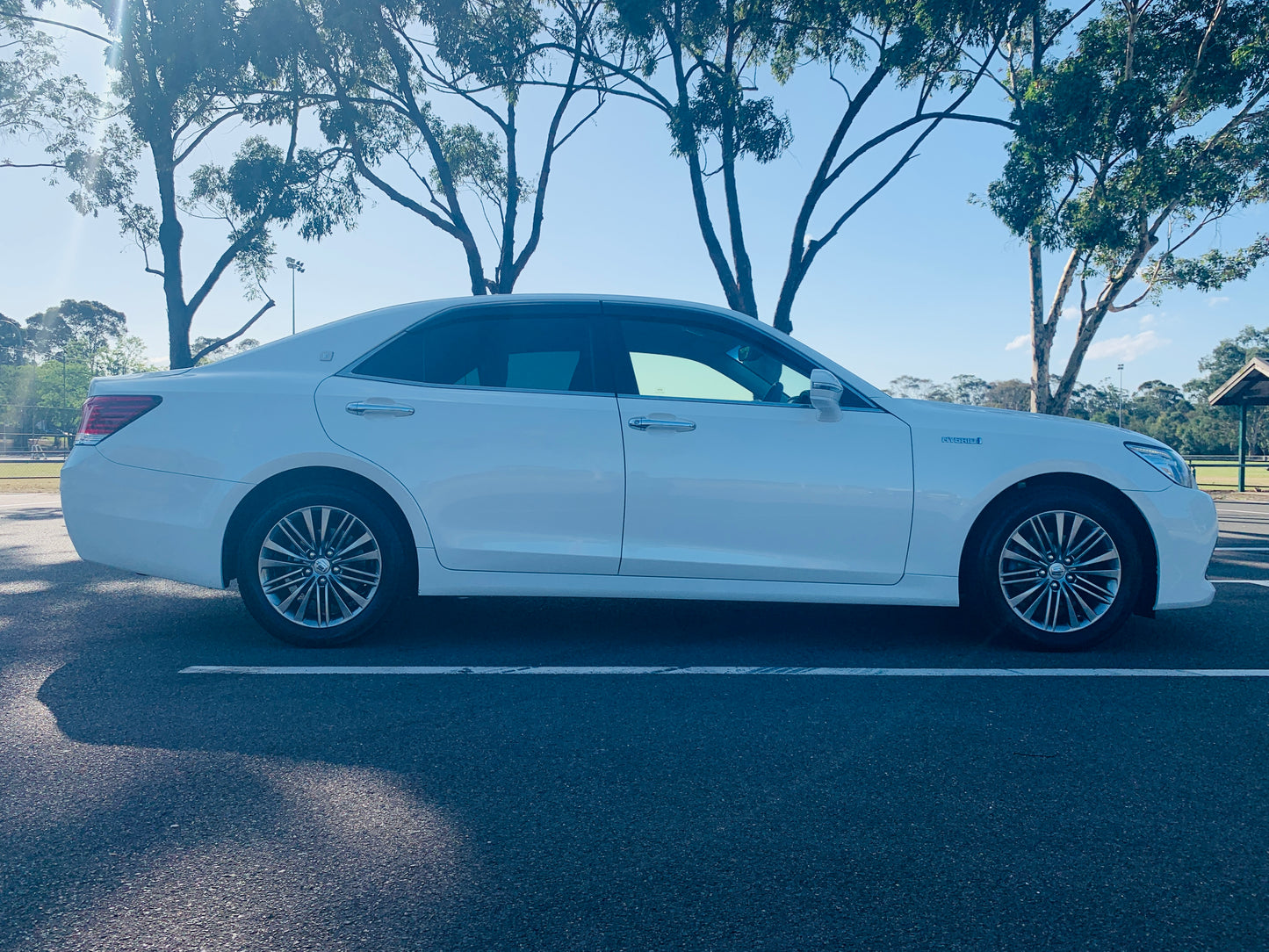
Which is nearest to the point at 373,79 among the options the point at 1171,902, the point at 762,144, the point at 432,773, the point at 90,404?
the point at 762,144

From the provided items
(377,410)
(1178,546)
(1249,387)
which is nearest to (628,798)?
Result: (377,410)

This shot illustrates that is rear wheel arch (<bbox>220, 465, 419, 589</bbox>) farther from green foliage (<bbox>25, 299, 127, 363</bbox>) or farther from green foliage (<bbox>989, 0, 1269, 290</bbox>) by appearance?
green foliage (<bbox>25, 299, 127, 363</bbox>)

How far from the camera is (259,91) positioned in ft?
62.4

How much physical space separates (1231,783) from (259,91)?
67.8 feet

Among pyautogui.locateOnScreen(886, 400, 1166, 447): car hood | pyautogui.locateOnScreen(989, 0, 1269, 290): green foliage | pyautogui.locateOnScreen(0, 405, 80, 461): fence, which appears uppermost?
pyautogui.locateOnScreen(989, 0, 1269, 290): green foliage

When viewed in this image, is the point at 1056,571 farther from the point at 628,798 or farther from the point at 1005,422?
the point at 628,798

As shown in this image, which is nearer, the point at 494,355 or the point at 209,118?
the point at 494,355

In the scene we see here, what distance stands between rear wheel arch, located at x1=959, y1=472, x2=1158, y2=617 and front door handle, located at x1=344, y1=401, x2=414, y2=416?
9.33 feet

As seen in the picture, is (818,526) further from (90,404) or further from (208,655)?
(90,404)

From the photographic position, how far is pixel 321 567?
4.56 meters

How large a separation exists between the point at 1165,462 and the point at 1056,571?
0.84 meters

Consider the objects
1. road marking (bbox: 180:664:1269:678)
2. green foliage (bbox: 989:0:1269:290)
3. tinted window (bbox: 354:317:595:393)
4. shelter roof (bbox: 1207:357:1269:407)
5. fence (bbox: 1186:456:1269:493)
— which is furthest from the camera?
fence (bbox: 1186:456:1269:493)

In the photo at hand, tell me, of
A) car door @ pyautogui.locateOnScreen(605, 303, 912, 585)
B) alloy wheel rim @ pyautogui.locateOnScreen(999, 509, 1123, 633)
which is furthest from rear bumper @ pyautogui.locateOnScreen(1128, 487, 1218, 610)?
car door @ pyautogui.locateOnScreen(605, 303, 912, 585)

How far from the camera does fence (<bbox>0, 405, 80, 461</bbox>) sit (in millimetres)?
63638
